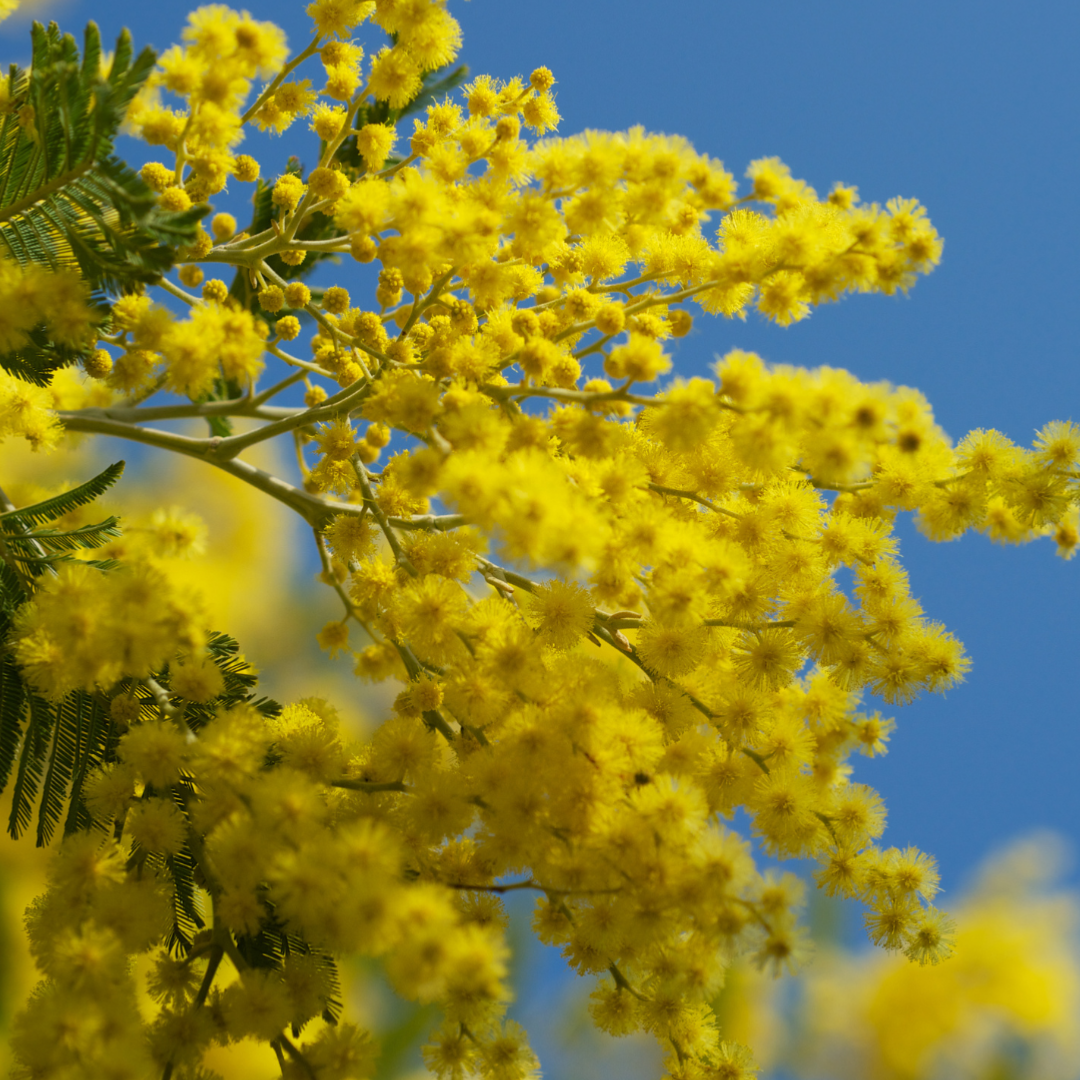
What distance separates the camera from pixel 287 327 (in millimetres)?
2039

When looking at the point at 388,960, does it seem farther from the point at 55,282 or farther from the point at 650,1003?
the point at 55,282

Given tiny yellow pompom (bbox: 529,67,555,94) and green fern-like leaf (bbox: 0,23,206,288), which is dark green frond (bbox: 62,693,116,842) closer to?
green fern-like leaf (bbox: 0,23,206,288)

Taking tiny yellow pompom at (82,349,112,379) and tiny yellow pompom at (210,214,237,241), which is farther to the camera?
tiny yellow pompom at (210,214,237,241)

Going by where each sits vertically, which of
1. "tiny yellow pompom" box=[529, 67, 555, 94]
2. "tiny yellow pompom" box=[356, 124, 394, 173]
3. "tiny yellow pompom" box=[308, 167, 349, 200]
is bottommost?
"tiny yellow pompom" box=[308, 167, 349, 200]

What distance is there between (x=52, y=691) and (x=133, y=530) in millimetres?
367

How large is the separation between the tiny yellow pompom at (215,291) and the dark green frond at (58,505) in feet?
1.29

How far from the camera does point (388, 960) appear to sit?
54.7 inches

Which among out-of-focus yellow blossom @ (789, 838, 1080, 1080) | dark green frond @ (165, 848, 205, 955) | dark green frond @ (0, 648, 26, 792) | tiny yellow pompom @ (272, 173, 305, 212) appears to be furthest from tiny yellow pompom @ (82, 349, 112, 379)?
out-of-focus yellow blossom @ (789, 838, 1080, 1080)

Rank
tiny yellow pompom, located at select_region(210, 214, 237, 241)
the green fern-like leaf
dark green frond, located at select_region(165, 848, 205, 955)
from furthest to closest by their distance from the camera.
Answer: tiny yellow pompom, located at select_region(210, 214, 237, 241) < dark green frond, located at select_region(165, 848, 205, 955) < the green fern-like leaf

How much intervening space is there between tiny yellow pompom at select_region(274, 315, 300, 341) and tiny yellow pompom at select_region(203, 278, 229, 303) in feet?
0.42

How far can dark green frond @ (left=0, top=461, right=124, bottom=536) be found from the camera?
1.90 m

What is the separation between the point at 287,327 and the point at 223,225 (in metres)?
0.38

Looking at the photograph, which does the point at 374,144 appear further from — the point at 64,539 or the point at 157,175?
the point at 64,539

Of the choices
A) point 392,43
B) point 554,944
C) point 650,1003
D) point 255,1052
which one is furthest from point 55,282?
point 255,1052
